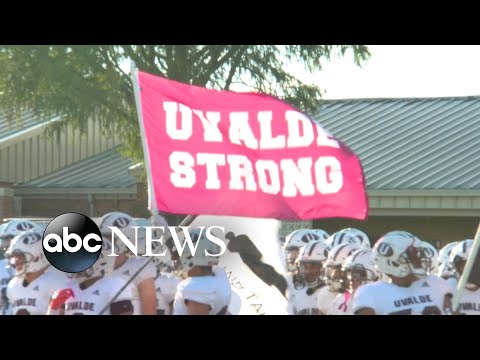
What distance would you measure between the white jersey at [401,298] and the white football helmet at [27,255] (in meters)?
2.28

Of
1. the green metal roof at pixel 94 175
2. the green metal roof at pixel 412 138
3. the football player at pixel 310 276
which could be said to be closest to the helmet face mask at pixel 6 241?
the football player at pixel 310 276

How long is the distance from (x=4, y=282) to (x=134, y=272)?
160 centimetres

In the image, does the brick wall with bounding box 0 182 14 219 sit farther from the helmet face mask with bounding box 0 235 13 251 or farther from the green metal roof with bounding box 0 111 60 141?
the helmet face mask with bounding box 0 235 13 251

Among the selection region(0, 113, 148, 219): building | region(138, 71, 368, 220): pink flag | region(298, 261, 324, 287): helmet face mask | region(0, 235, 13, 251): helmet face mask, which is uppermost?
region(0, 113, 148, 219): building

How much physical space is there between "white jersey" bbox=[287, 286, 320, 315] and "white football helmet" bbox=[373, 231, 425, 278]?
54.2 inches

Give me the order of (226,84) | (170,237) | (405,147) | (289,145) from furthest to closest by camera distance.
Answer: (405,147) < (226,84) < (170,237) < (289,145)

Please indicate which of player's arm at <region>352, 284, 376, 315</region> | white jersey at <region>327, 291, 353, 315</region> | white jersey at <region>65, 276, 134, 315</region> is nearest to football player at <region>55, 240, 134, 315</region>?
white jersey at <region>65, 276, 134, 315</region>

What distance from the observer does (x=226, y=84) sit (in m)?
14.1

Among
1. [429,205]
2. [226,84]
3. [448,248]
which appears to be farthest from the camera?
[429,205]

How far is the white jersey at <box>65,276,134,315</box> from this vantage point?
7.11 meters

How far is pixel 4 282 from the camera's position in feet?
29.4

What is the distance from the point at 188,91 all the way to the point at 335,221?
10850mm
